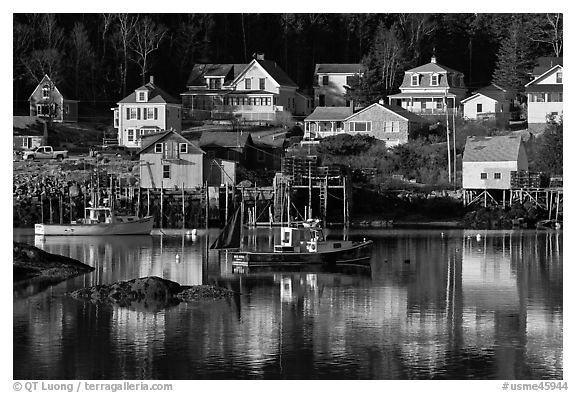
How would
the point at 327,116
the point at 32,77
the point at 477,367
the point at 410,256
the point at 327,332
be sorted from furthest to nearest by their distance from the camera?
the point at 32,77 → the point at 327,116 → the point at 410,256 → the point at 327,332 → the point at 477,367

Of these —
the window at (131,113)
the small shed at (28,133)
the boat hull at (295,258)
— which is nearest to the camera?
the boat hull at (295,258)

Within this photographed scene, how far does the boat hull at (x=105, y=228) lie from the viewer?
70.1 meters

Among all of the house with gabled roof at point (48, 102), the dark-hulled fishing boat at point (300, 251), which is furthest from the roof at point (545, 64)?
the dark-hulled fishing boat at point (300, 251)

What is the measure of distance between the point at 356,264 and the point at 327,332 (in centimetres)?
1715

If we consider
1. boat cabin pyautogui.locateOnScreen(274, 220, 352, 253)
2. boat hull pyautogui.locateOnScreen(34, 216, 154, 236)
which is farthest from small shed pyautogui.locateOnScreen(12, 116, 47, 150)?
boat cabin pyautogui.locateOnScreen(274, 220, 352, 253)

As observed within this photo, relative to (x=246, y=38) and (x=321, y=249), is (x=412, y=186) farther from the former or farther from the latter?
(x=246, y=38)

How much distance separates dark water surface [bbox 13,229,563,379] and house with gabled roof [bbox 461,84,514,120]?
4410 cm

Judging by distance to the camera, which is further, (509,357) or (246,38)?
(246,38)

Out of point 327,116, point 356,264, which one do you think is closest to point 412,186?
point 327,116

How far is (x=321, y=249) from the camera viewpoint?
5325cm

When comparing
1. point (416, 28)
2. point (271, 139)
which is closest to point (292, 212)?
point (271, 139)

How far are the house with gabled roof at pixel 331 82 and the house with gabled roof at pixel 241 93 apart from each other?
3675 millimetres

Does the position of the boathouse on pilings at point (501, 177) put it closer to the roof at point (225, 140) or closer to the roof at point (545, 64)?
the roof at point (225, 140)

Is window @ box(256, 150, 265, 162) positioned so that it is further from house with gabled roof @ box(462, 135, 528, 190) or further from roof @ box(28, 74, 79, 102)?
roof @ box(28, 74, 79, 102)
